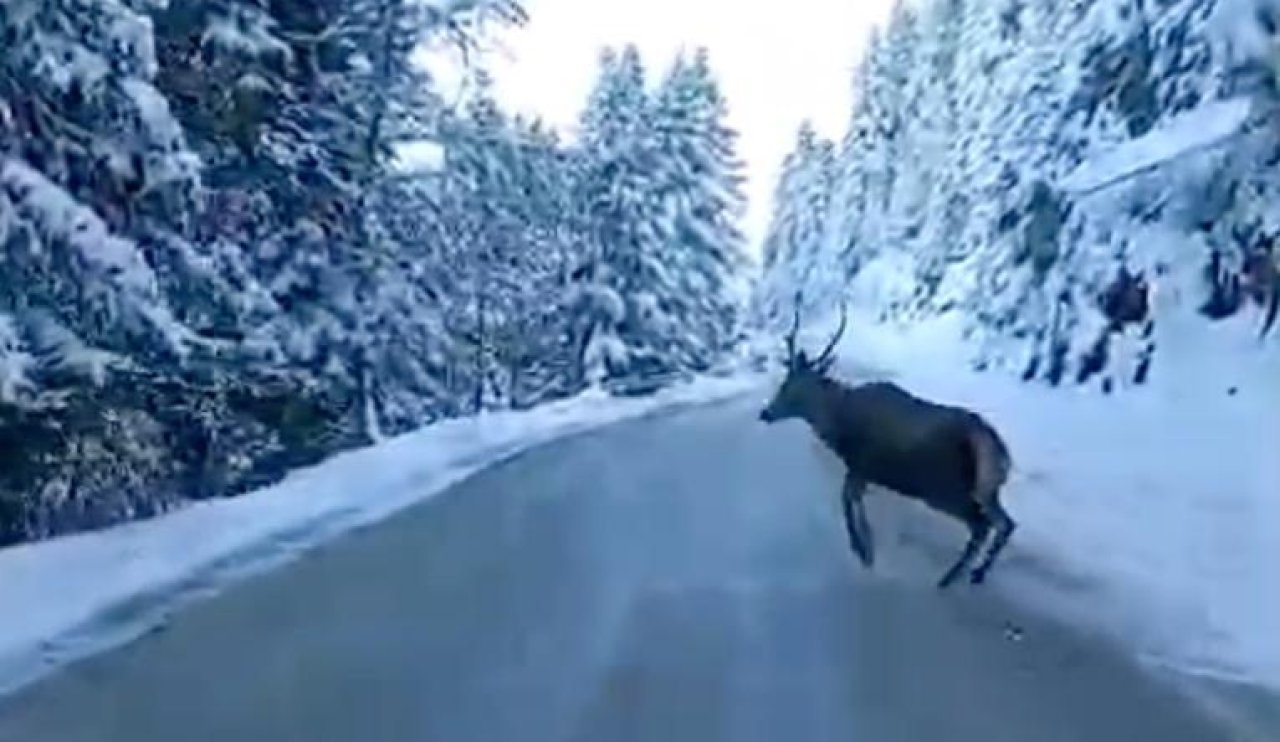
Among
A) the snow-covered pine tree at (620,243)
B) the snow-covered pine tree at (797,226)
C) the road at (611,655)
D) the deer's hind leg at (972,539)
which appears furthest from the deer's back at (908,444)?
the snow-covered pine tree at (797,226)

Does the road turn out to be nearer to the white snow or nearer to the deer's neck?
the deer's neck

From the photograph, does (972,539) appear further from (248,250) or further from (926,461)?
(248,250)

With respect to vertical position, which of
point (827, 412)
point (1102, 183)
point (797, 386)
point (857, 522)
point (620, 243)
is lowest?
point (857, 522)

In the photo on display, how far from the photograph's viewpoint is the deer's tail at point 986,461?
12320mm

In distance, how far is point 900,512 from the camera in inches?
662

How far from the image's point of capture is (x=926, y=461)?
41.2ft

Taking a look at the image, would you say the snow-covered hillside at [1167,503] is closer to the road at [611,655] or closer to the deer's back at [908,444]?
the road at [611,655]

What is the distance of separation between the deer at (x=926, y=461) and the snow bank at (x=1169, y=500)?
466mm

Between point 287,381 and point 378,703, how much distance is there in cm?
1268

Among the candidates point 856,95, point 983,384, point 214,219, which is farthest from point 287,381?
point 856,95

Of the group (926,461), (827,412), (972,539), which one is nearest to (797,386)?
(827,412)

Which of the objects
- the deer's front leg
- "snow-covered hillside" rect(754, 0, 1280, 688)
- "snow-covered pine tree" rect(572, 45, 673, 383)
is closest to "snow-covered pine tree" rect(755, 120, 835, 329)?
"snow-covered pine tree" rect(572, 45, 673, 383)

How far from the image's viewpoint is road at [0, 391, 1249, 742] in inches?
304

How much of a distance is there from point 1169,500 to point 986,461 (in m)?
5.48
